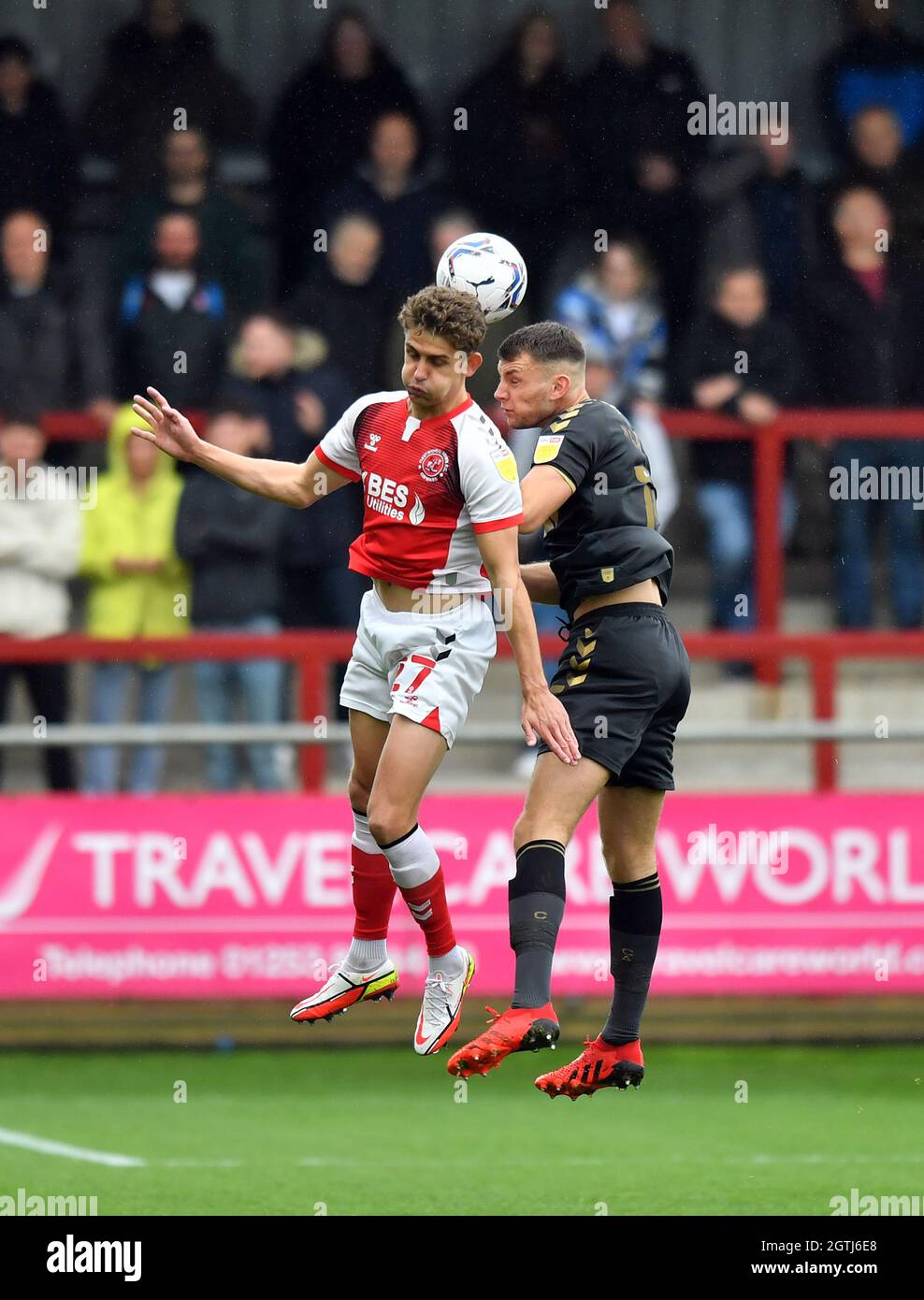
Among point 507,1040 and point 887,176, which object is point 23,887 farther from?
point 887,176

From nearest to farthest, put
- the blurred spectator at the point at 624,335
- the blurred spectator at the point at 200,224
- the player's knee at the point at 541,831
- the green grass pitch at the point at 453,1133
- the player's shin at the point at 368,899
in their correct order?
the player's knee at the point at 541,831 < the player's shin at the point at 368,899 < the green grass pitch at the point at 453,1133 < the blurred spectator at the point at 624,335 < the blurred spectator at the point at 200,224

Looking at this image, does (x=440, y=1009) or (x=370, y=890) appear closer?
(x=440, y=1009)

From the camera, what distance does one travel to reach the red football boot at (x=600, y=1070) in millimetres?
6227

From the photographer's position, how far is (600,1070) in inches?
251

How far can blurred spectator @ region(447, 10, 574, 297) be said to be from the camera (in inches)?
489

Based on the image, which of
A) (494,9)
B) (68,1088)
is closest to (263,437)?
(68,1088)

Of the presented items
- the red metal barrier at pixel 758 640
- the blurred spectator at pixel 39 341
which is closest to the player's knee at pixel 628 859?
the red metal barrier at pixel 758 640

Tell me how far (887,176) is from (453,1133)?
6124mm

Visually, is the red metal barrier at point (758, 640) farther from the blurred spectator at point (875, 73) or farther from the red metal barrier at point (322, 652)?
the blurred spectator at point (875, 73)

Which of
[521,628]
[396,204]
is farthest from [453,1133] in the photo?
[396,204]

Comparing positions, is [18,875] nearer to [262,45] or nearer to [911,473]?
[911,473]

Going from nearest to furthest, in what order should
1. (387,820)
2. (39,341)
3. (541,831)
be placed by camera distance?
1. (387,820)
2. (541,831)
3. (39,341)

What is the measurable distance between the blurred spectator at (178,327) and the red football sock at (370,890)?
18.5ft

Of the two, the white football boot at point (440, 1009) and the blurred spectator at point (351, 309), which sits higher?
the blurred spectator at point (351, 309)
